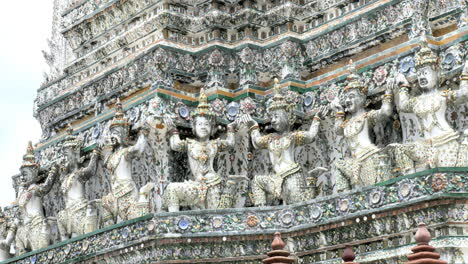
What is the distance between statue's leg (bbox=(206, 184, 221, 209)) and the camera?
14125mm

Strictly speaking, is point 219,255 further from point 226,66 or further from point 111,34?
point 111,34

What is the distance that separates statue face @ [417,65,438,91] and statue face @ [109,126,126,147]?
489 cm

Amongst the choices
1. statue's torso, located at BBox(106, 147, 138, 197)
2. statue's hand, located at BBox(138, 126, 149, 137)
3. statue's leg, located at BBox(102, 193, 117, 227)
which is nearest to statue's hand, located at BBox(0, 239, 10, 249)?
statue's leg, located at BBox(102, 193, 117, 227)

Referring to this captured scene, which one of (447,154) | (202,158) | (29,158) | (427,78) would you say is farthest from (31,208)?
(447,154)

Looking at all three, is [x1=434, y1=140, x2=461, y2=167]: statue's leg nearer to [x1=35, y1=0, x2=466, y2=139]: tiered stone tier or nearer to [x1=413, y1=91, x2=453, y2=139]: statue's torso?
[x1=413, y1=91, x2=453, y2=139]: statue's torso

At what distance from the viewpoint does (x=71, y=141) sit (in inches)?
644

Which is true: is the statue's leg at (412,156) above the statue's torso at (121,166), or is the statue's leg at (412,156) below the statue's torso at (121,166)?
below

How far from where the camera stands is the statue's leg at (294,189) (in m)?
13.9

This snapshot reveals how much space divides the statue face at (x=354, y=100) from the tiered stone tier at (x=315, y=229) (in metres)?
1.55

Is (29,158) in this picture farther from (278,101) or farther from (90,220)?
(278,101)

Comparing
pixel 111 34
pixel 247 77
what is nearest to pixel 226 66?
pixel 247 77

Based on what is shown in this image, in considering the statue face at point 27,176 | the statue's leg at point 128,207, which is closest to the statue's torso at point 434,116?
the statue's leg at point 128,207

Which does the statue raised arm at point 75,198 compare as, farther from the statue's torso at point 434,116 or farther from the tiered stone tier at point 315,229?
the statue's torso at point 434,116

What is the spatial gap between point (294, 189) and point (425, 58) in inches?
107
